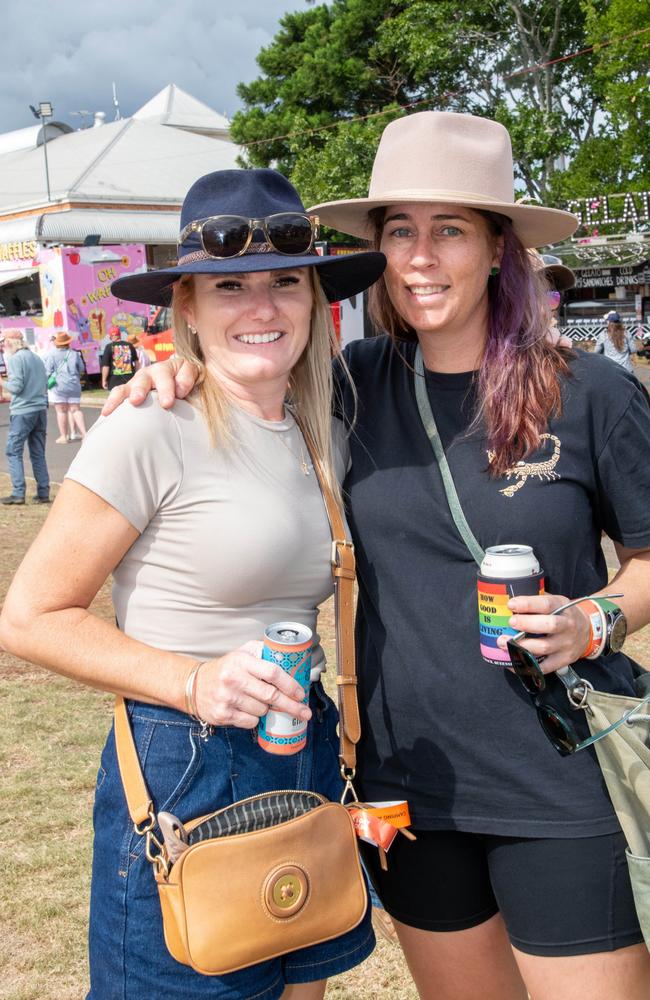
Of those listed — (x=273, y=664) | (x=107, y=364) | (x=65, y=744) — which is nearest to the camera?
(x=273, y=664)

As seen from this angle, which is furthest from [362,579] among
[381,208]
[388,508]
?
[381,208]

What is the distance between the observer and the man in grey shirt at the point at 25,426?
11016 mm

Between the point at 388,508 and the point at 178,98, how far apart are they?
64226mm

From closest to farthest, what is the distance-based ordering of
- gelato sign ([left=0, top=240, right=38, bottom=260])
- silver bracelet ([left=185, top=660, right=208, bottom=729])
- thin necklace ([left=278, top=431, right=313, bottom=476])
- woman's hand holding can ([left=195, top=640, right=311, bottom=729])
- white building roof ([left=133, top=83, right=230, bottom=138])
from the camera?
woman's hand holding can ([left=195, top=640, right=311, bottom=729]), silver bracelet ([left=185, top=660, right=208, bottom=729]), thin necklace ([left=278, top=431, right=313, bottom=476]), gelato sign ([left=0, top=240, right=38, bottom=260]), white building roof ([left=133, top=83, right=230, bottom=138])

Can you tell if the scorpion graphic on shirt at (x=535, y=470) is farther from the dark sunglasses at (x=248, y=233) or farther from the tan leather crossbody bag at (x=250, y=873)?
the dark sunglasses at (x=248, y=233)

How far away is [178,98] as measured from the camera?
60.3 m

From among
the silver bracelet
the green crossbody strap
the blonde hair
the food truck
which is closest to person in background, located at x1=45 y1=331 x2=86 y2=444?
the food truck

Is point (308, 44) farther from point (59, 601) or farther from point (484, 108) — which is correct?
point (59, 601)

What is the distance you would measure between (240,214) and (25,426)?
9.75m

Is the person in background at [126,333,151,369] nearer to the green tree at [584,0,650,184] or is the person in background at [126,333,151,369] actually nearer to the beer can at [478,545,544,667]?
the green tree at [584,0,650,184]

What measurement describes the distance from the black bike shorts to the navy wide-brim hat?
126cm

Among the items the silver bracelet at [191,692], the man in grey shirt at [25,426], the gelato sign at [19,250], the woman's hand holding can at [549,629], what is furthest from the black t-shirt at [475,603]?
the gelato sign at [19,250]

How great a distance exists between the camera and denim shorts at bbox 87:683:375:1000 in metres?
1.76

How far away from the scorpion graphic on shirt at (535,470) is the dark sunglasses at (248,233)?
0.65 m
